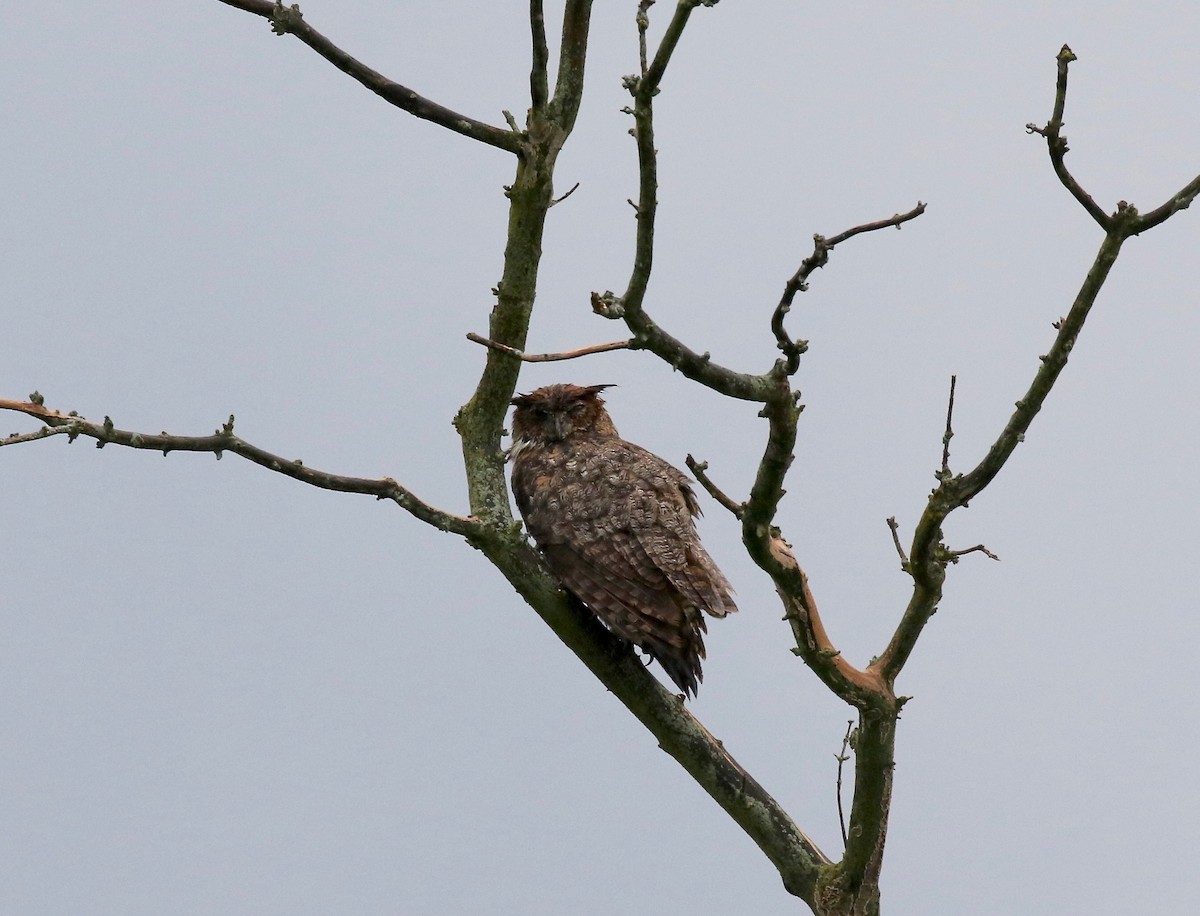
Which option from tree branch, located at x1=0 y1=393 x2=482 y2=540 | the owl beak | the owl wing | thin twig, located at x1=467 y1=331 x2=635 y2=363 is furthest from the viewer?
the owl beak

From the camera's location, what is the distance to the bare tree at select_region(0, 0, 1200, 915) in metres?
4.66

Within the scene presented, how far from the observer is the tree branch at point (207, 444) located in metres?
5.37

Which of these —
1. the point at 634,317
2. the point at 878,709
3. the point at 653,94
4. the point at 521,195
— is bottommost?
the point at 878,709

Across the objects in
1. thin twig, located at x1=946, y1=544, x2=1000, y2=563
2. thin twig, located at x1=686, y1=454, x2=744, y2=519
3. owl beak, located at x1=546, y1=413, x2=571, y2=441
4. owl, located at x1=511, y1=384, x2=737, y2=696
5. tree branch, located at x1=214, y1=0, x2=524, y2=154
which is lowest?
thin twig, located at x1=946, y1=544, x2=1000, y2=563

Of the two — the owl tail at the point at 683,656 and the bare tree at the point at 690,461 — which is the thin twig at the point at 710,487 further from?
the owl tail at the point at 683,656

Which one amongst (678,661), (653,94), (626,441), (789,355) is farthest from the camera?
(626,441)

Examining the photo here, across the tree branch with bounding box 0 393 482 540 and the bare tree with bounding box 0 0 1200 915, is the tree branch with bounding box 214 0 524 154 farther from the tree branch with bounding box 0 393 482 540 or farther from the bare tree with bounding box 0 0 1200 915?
the tree branch with bounding box 0 393 482 540

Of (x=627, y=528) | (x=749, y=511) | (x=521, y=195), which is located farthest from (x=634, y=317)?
(x=627, y=528)

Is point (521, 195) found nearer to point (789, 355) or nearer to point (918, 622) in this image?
point (789, 355)

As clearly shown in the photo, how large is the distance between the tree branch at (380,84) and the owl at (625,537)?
158cm

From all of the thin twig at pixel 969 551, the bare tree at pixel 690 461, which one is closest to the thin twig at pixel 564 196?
the bare tree at pixel 690 461

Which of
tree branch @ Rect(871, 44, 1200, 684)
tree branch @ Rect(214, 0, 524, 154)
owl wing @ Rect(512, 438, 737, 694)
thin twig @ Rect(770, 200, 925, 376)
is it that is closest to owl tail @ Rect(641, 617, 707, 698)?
owl wing @ Rect(512, 438, 737, 694)

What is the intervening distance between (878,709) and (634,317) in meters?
2.00

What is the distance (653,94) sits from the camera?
4426mm
